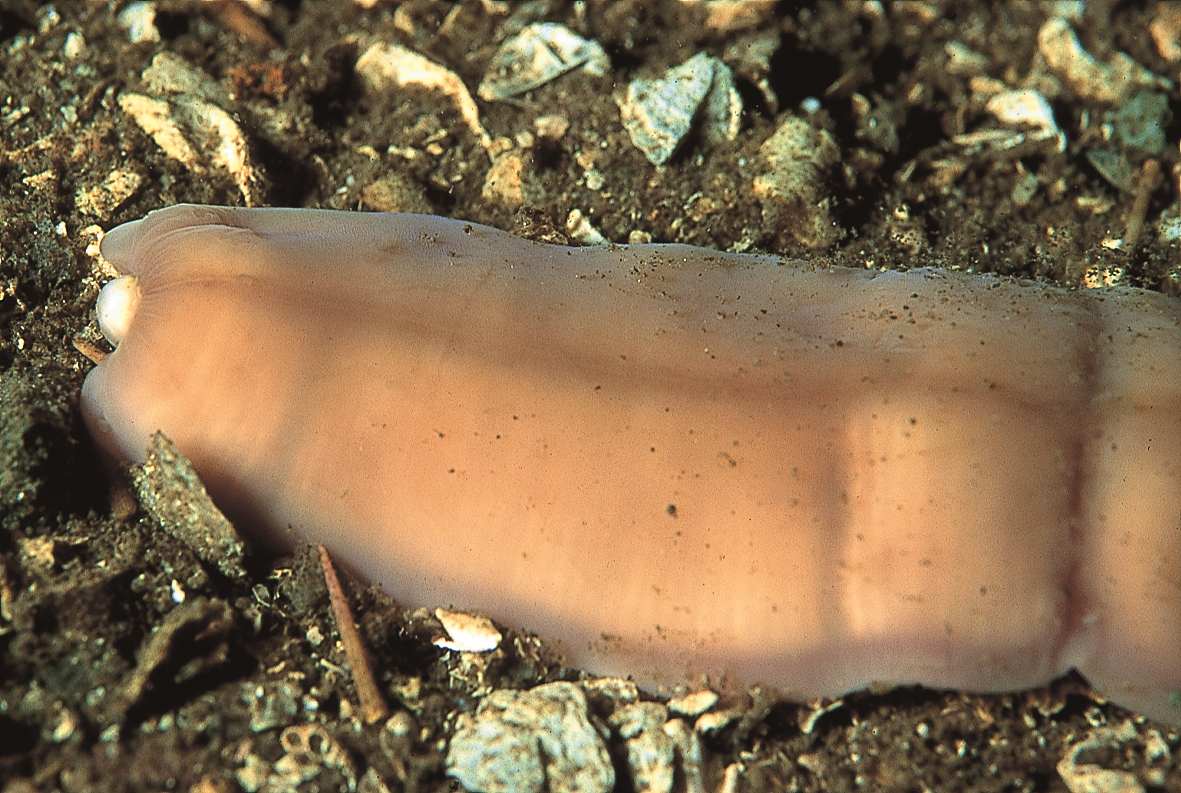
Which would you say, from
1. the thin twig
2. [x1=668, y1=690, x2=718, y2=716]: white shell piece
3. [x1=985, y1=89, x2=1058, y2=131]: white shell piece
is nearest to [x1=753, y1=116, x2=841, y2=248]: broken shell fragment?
[x1=985, y1=89, x2=1058, y2=131]: white shell piece

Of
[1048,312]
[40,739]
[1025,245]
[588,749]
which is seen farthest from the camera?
[1025,245]

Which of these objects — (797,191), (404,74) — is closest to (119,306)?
(404,74)

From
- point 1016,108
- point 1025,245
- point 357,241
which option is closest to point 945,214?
point 1025,245

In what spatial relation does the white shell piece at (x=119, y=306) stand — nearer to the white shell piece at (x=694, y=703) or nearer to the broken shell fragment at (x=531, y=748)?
the broken shell fragment at (x=531, y=748)

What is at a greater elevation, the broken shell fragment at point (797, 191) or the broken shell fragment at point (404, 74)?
the broken shell fragment at point (404, 74)

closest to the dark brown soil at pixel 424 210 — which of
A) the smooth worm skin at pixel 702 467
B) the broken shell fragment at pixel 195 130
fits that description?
the broken shell fragment at pixel 195 130

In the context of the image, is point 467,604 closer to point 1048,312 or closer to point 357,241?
point 357,241
